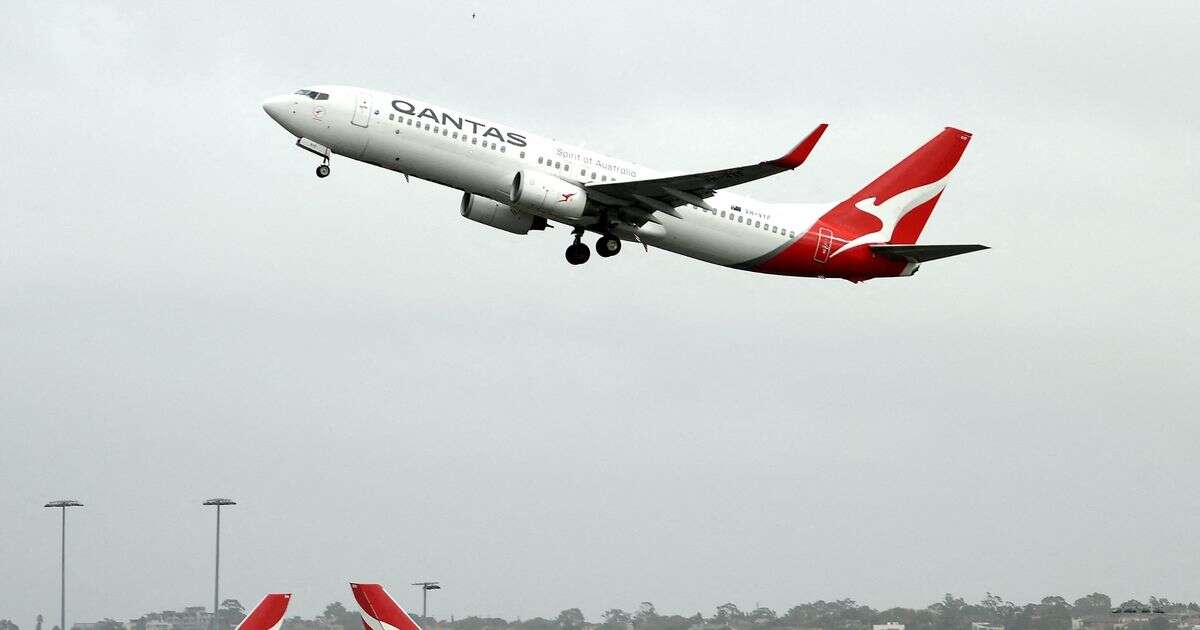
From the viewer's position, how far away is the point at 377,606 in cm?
3866

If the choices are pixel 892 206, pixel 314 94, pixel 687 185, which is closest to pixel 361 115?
pixel 314 94

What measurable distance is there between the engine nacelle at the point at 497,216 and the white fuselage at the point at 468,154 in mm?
2549

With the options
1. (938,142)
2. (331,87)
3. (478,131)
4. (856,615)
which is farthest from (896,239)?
(331,87)

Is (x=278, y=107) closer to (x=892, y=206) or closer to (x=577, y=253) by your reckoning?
(x=577, y=253)

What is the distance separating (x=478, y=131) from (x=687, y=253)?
8.49 metres

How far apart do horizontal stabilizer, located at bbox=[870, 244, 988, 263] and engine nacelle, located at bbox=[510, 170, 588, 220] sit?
11616 millimetres

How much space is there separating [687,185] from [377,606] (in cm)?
1945

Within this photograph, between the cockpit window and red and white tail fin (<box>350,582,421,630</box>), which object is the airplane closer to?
the cockpit window

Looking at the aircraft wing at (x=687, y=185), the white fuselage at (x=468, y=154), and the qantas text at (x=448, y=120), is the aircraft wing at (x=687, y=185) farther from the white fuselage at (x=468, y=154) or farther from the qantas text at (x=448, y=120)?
the qantas text at (x=448, y=120)

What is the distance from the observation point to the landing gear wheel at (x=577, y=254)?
58188mm

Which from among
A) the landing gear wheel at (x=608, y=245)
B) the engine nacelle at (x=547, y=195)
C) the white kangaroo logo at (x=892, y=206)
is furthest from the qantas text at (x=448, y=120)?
the white kangaroo logo at (x=892, y=206)

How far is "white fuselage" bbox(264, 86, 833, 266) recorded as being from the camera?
51688mm

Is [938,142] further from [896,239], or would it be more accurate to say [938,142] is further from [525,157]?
[525,157]

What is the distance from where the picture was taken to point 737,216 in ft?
184
